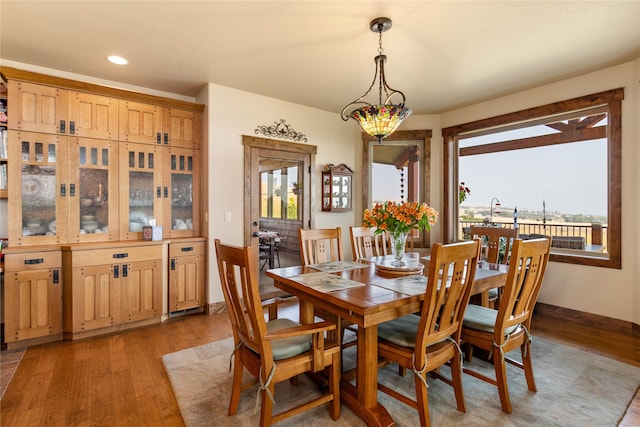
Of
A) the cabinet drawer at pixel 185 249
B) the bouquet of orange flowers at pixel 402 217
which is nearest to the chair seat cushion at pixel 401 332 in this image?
the bouquet of orange flowers at pixel 402 217

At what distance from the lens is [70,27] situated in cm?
262

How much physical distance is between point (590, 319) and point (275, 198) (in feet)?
13.3

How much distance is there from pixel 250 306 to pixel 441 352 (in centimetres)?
115

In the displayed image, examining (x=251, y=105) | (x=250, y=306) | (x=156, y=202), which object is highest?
(x=251, y=105)

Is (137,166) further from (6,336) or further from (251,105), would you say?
(6,336)

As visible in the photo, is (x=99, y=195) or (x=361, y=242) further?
(x=99, y=195)

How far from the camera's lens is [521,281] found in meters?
1.97

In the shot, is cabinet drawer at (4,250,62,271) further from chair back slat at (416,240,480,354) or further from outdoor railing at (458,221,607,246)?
outdoor railing at (458,221,607,246)

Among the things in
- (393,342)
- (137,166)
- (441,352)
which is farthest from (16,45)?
(441,352)

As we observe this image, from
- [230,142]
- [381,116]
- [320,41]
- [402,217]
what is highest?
[320,41]

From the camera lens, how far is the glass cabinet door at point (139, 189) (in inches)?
142

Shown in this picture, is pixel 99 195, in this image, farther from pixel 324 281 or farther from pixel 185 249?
pixel 324 281

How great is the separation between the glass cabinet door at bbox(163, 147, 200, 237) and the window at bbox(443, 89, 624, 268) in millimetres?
3688

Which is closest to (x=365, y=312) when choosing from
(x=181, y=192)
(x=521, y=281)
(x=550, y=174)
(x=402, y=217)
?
(x=402, y=217)
